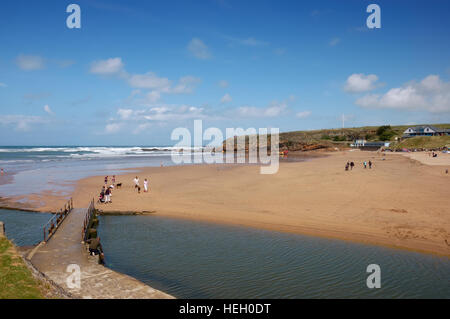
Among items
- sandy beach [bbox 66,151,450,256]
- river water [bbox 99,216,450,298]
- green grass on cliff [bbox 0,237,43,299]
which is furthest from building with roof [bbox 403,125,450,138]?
green grass on cliff [bbox 0,237,43,299]

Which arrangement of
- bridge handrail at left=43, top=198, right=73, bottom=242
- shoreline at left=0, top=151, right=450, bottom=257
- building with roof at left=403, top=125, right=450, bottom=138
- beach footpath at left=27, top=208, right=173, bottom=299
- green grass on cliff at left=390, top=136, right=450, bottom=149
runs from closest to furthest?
beach footpath at left=27, top=208, right=173, bottom=299, bridge handrail at left=43, top=198, right=73, bottom=242, shoreline at left=0, top=151, right=450, bottom=257, green grass on cliff at left=390, top=136, right=450, bottom=149, building with roof at left=403, top=125, right=450, bottom=138

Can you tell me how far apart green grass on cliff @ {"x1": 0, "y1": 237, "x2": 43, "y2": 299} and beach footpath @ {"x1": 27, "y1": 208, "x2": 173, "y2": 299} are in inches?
57.2

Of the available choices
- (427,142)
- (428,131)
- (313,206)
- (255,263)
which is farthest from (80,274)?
(428,131)

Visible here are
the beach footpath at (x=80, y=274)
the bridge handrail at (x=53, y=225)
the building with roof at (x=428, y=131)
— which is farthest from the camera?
the building with roof at (x=428, y=131)

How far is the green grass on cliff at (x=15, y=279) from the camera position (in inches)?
264

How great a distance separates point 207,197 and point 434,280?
17.3 metres

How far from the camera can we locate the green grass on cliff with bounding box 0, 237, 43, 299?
22.0 feet

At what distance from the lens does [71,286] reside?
9562mm

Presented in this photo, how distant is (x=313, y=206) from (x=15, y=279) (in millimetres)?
18172

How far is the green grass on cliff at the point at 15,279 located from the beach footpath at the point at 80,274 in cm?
145

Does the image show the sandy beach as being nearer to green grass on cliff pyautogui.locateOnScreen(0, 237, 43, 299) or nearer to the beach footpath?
the beach footpath

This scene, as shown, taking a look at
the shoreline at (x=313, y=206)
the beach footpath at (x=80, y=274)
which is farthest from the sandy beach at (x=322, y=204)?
the beach footpath at (x=80, y=274)

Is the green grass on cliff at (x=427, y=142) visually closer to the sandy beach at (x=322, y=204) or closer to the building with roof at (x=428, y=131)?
the building with roof at (x=428, y=131)
